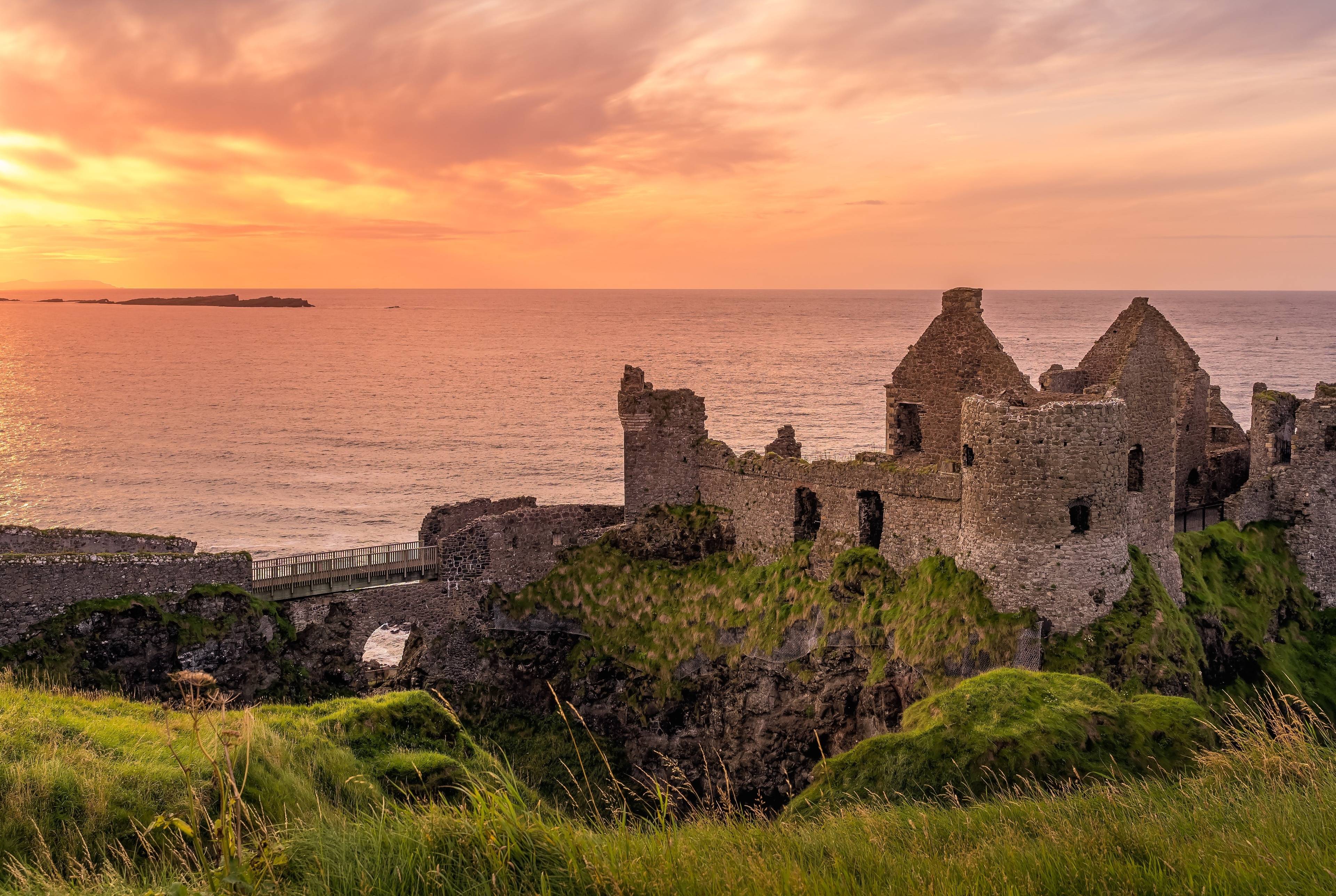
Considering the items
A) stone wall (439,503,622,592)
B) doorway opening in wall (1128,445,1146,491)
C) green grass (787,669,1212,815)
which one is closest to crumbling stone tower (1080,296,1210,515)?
doorway opening in wall (1128,445,1146,491)

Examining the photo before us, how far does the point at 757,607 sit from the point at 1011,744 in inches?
520

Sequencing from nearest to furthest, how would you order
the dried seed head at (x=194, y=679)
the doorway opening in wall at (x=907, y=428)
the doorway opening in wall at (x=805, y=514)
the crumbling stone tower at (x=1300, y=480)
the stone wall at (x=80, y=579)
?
the dried seed head at (x=194, y=679) → the stone wall at (x=80, y=579) → the doorway opening in wall at (x=805, y=514) → the crumbling stone tower at (x=1300, y=480) → the doorway opening in wall at (x=907, y=428)

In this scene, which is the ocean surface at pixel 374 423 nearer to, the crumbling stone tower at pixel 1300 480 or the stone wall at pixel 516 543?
the stone wall at pixel 516 543

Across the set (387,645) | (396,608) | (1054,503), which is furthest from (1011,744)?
(387,645)

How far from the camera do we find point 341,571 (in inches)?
1174

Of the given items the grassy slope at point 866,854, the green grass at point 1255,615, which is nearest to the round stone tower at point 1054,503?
the green grass at point 1255,615

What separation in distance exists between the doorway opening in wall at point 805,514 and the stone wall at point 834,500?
0.08 metres

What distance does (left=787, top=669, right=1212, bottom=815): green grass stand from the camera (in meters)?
14.5

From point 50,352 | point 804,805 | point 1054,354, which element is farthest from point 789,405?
point 50,352

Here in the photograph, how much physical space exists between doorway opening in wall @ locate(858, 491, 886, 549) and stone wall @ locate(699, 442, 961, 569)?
3 cm

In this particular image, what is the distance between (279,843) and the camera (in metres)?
7.27

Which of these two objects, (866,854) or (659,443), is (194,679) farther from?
(659,443)

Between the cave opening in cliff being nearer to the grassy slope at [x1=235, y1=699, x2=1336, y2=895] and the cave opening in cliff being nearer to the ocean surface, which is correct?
the ocean surface

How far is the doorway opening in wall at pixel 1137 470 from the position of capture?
26.3 meters
